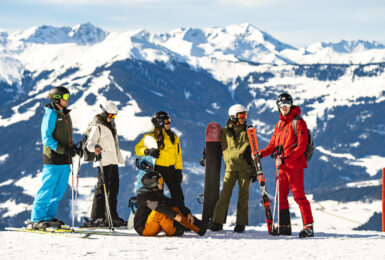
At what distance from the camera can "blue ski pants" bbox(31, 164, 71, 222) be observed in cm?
1162

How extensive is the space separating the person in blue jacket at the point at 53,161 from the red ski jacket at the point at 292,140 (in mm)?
4492

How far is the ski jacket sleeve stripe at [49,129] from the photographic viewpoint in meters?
11.6

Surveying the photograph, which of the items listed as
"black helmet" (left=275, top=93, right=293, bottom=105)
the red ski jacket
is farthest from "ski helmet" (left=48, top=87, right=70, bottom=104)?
the red ski jacket

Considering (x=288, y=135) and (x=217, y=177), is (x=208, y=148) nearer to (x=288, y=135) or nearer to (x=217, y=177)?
(x=217, y=177)

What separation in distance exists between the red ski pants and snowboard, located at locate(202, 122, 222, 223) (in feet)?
6.15

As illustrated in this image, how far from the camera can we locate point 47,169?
11.7 m

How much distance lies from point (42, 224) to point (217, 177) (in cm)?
429

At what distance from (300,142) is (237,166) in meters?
1.61

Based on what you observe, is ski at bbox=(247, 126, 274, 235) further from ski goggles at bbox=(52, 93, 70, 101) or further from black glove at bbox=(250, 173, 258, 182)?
ski goggles at bbox=(52, 93, 70, 101)

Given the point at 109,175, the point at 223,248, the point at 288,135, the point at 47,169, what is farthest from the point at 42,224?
the point at 288,135

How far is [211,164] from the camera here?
13.3 m

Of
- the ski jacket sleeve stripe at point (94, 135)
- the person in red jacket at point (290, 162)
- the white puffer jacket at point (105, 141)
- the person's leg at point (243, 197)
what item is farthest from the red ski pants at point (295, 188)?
the ski jacket sleeve stripe at point (94, 135)

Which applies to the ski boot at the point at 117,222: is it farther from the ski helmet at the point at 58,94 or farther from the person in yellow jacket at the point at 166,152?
the ski helmet at the point at 58,94

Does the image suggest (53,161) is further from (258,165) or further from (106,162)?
(258,165)
